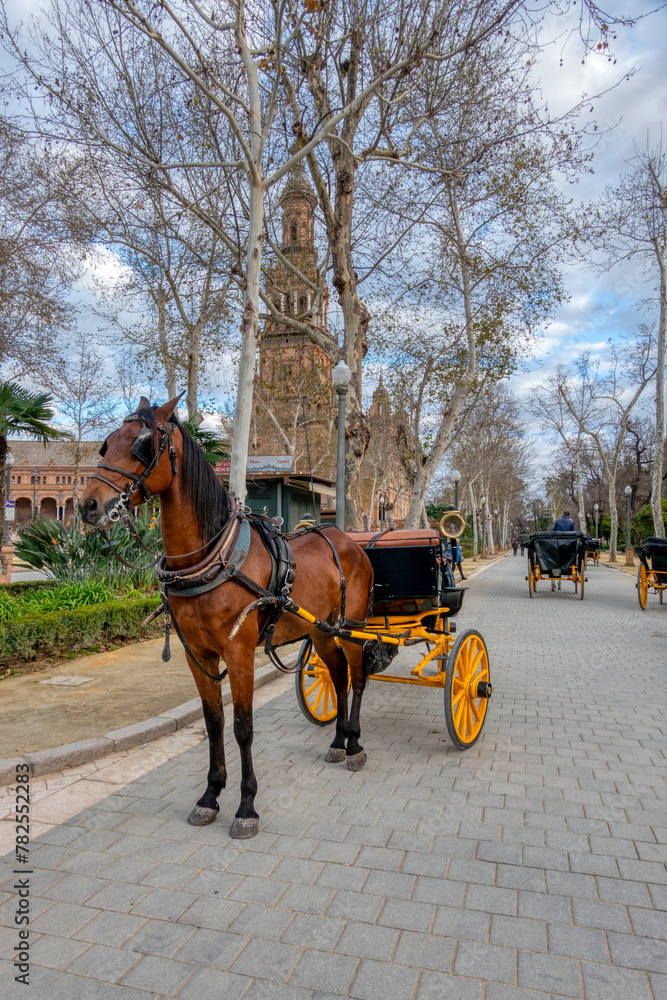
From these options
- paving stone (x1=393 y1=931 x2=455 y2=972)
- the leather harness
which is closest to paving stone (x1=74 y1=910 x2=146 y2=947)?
paving stone (x1=393 y1=931 x2=455 y2=972)

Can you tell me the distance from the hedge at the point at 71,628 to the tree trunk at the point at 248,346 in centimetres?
229

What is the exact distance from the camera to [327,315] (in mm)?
17438

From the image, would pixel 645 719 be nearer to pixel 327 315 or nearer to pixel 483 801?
pixel 483 801

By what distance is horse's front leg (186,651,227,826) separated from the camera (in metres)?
3.46

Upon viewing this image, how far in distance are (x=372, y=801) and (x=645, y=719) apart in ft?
9.94

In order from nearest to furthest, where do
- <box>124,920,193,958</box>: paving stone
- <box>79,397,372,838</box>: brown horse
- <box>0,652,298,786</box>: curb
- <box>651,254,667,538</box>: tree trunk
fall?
<box>124,920,193,958</box>: paving stone → <box>79,397,372,838</box>: brown horse → <box>0,652,298,786</box>: curb → <box>651,254,667,538</box>: tree trunk

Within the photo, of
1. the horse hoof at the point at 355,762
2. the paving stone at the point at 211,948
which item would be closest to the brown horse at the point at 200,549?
the paving stone at the point at 211,948

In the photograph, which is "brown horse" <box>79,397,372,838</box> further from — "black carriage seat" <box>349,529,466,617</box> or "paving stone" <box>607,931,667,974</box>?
"paving stone" <box>607,931,667,974</box>

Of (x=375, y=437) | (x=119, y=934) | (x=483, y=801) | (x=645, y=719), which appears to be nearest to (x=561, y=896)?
(x=483, y=801)

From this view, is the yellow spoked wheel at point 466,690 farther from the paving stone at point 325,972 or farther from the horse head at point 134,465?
the horse head at point 134,465

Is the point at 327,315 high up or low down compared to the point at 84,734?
up

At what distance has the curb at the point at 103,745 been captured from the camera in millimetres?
Answer: 4012

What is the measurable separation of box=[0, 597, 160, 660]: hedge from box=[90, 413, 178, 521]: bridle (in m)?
4.72

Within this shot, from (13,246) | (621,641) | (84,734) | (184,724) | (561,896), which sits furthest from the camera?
(13,246)
